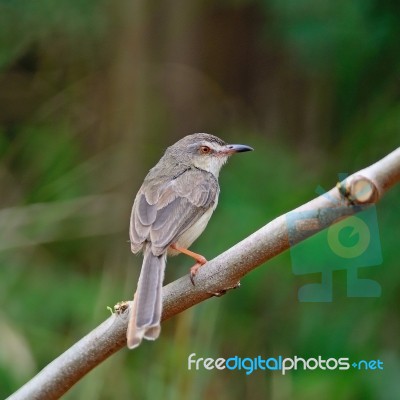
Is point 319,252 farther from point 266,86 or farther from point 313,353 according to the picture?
point 266,86

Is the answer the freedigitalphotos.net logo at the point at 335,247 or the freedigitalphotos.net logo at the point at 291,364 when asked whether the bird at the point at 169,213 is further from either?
the freedigitalphotos.net logo at the point at 291,364

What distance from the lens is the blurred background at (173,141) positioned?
512 centimetres

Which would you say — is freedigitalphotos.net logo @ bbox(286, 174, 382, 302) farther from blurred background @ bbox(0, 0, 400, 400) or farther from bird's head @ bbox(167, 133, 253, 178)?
bird's head @ bbox(167, 133, 253, 178)

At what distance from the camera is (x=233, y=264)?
241 centimetres

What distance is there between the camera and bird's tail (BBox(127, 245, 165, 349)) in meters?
2.35

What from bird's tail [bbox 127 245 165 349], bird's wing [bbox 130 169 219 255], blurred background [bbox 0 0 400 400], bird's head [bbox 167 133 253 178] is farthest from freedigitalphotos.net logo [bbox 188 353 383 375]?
bird's tail [bbox 127 245 165 349]

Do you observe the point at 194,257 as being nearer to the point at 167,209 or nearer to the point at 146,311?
the point at 167,209

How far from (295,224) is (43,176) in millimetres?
4123

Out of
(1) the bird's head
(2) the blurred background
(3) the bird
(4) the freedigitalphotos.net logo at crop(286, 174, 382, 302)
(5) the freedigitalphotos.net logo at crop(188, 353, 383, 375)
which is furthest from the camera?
(2) the blurred background

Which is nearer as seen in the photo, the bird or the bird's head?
the bird

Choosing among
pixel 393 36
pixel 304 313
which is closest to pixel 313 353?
pixel 304 313

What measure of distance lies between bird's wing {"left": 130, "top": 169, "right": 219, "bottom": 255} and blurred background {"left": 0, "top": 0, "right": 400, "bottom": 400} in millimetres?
1179

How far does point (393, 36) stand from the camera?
5711mm

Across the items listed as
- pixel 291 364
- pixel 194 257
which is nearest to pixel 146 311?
pixel 194 257
